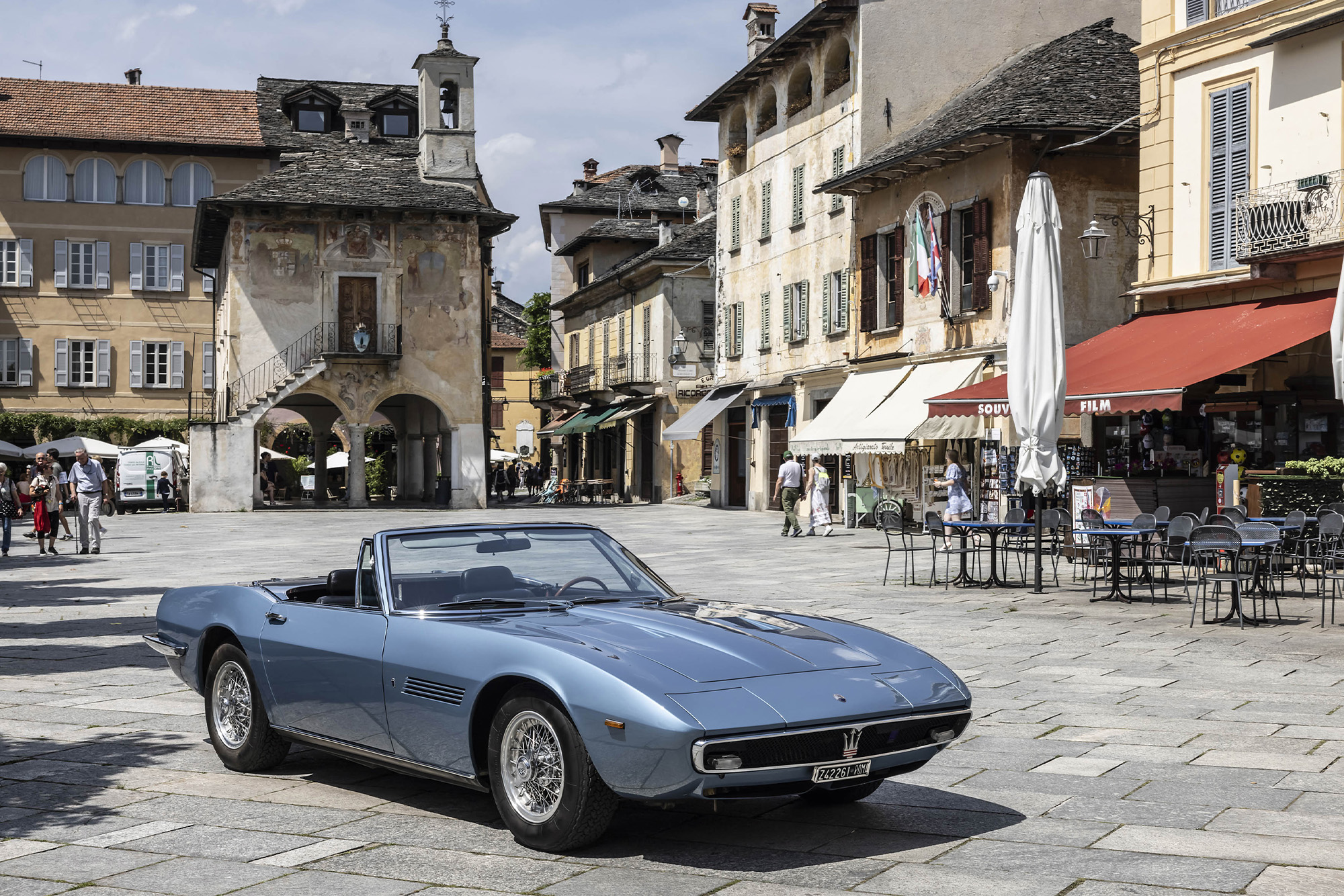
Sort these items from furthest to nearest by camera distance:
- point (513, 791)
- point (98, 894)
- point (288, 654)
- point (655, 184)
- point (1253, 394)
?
point (655, 184), point (1253, 394), point (288, 654), point (513, 791), point (98, 894)

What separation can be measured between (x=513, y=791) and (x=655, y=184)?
59.2m

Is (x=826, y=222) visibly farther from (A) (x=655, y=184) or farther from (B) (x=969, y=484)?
(A) (x=655, y=184)

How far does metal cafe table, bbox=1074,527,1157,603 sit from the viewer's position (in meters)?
14.4

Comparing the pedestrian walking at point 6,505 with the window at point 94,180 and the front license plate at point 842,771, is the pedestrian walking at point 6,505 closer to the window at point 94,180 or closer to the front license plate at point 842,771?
the front license plate at point 842,771

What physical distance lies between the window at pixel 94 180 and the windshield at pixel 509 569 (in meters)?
53.2

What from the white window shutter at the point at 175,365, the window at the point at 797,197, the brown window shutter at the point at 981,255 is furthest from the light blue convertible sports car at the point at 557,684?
the white window shutter at the point at 175,365

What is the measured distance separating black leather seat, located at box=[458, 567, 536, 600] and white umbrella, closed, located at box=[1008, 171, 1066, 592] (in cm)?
1059

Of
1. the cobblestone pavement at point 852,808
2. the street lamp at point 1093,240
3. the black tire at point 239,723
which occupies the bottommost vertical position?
the cobblestone pavement at point 852,808

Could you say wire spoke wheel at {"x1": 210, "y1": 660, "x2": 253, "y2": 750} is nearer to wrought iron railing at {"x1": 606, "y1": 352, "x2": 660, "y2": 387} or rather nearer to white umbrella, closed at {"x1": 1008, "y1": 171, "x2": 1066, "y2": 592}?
white umbrella, closed at {"x1": 1008, "y1": 171, "x2": 1066, "y2": 592}

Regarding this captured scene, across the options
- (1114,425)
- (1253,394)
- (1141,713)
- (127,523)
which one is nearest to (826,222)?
(1114,425)

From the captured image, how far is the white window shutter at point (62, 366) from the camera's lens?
178 feet

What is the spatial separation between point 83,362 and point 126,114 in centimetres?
981

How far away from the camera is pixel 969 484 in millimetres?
28703

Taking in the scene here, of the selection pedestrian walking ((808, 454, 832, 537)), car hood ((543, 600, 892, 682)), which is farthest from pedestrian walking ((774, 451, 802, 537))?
car hood ((543, 600, 892, 682))
